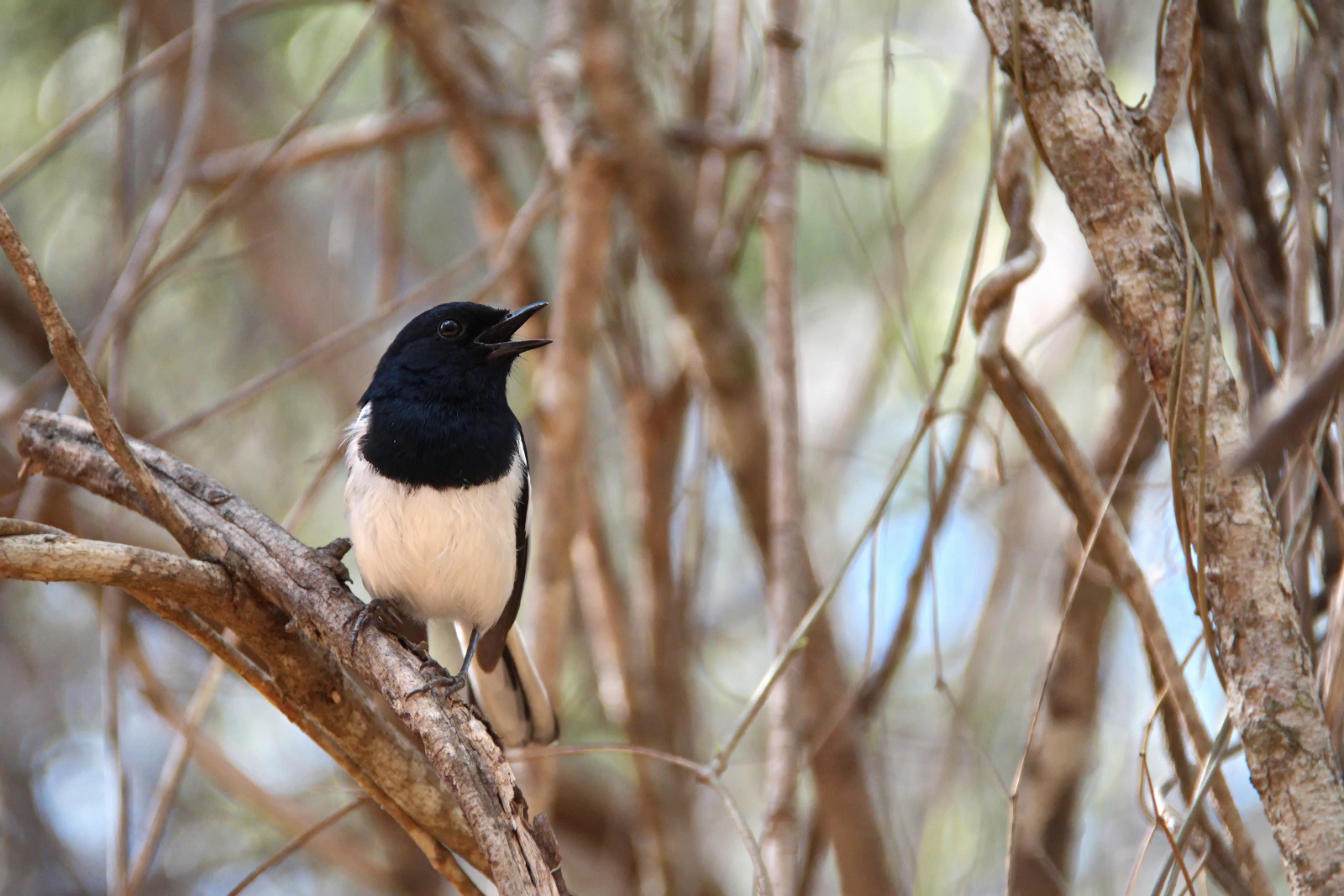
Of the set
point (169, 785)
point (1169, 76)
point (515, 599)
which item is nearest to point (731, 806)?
point (1169, 76)

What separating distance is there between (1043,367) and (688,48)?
1701mm

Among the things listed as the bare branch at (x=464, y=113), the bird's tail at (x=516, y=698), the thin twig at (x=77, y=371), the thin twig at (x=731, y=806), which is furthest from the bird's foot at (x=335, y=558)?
the bare branch at (x=464, y=113)

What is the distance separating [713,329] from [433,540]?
1.24 meters

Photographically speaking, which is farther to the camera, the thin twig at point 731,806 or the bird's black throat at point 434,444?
the bird's black throat at point 434,444

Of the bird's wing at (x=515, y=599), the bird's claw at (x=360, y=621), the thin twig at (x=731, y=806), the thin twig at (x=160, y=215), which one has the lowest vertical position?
the thin twig at (x=731, y=806)

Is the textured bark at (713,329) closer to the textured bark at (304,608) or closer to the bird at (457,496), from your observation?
the bird at (457,496)

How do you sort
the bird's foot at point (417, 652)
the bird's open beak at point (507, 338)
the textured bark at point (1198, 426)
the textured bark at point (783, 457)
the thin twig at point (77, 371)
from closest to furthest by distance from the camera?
the textured bark at point (1198, 426)
the thin twig at point (77, 371)
the bird's foot at point (417, 652)
the textured bark at point (783, 457)
the bird's open beak at point (507, 338)

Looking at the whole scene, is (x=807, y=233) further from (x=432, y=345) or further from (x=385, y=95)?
(x=432, y=345)

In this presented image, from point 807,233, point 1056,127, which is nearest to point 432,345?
point 1056,127

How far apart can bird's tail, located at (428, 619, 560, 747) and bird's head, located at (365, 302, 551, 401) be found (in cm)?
69

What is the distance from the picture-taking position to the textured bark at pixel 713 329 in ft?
12.0

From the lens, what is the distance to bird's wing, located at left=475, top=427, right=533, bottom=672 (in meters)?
3.21

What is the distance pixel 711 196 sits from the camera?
14.5 ft

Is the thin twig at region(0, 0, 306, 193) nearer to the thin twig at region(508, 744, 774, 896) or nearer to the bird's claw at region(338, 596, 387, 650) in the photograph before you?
the bird's claw at region(338, 596, 387, 650)
